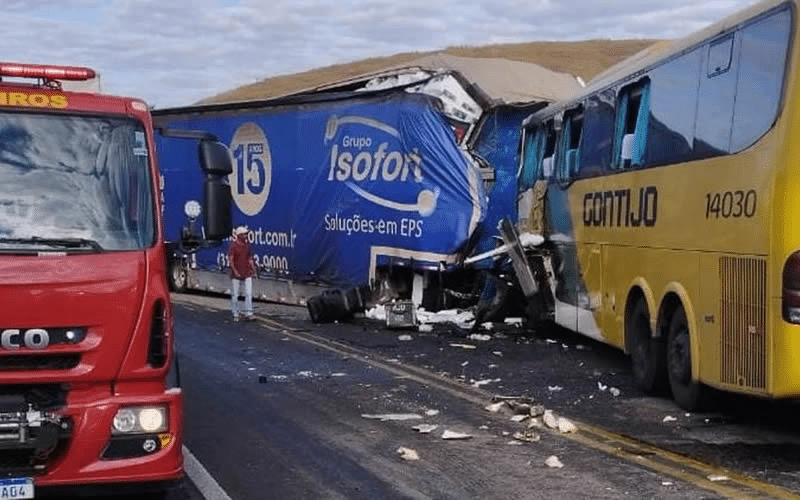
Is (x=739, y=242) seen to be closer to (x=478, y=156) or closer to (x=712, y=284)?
(x=712, y=284)

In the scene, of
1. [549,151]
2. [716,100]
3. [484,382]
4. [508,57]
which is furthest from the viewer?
[508,57]

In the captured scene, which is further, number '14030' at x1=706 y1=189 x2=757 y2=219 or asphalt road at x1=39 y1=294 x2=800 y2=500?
number '14030' at x1=706 y1=189 x2=757 y2=219

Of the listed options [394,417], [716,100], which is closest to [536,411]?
[394,417]

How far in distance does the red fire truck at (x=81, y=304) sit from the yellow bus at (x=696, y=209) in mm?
4157

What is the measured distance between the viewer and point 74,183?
6.31 m

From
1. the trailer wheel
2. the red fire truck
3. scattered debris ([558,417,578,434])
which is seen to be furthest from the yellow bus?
the trailer wheel

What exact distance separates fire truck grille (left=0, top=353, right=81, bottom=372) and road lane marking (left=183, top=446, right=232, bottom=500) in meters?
1.62

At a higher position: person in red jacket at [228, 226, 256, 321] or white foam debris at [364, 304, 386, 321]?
person in red jacket at [228, 226, 256, 321]

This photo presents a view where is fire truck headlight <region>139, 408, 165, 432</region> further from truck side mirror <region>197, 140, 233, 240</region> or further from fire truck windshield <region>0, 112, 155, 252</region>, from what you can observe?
truck side mirror <region>197, 140, 233, 240</region>

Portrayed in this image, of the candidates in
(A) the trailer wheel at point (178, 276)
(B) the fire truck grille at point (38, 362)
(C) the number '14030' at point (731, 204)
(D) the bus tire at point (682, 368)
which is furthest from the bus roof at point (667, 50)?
(A) the trailer wheel at point (178, 276)

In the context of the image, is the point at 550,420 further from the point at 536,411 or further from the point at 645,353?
the point at 645,353

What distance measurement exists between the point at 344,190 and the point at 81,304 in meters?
14.0

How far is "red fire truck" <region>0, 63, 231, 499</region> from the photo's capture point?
18.3 ft

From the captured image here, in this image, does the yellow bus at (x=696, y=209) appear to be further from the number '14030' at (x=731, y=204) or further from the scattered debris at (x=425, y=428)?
the scattered debris at (x=425, y=428)
